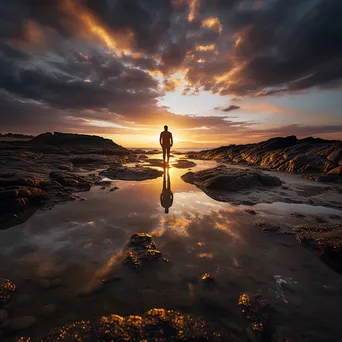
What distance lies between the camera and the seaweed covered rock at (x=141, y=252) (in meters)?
2.72

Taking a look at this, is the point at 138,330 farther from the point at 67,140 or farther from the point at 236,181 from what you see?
the point at 67,140

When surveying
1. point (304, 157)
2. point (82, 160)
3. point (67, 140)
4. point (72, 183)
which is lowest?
point (72, 183)

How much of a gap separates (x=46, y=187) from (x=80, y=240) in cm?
413

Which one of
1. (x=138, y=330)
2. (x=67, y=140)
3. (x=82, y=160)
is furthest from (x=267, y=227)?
(x=67, y=140)

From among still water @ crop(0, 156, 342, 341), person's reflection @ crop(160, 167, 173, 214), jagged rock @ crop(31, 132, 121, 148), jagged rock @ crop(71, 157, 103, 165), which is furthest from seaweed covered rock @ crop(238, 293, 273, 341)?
jagged rock @ crop(31, 132, 121, 148)

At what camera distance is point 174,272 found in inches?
99.3

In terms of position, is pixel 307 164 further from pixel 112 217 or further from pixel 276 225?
pixel 112 217

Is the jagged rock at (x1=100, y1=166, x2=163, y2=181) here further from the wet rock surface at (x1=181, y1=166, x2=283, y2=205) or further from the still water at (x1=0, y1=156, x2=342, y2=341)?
the still water at (x1=0, y1=156, x2=342, y2=341)

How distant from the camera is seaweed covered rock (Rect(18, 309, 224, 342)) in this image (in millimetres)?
1651

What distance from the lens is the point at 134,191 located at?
6961 millimetres

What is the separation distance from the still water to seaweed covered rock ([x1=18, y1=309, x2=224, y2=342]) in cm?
10

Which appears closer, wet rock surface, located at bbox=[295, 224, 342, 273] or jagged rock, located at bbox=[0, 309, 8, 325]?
jagged rock, located at bbox=[0, 309, 8, 325]

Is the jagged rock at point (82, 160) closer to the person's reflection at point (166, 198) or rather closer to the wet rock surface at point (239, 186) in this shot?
the wet rock surface at point (239, 186)

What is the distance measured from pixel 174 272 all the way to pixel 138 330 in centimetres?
88
